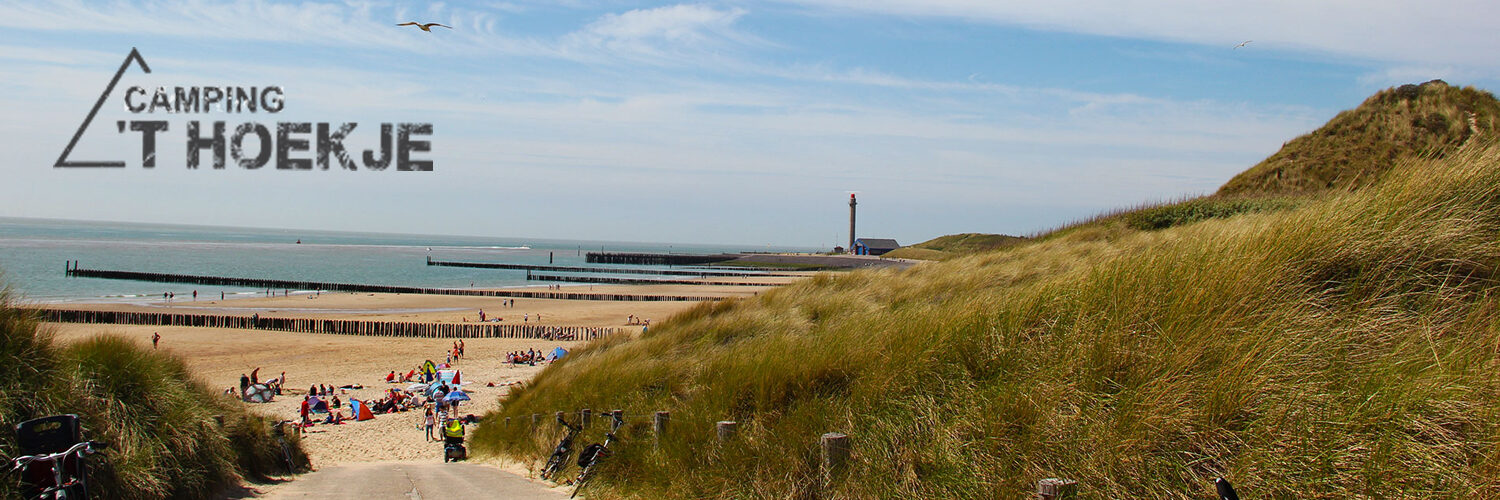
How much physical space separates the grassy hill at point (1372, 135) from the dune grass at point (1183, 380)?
15487mm

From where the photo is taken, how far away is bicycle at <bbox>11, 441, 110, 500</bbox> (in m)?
5.17

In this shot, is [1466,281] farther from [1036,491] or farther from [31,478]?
[31,478]

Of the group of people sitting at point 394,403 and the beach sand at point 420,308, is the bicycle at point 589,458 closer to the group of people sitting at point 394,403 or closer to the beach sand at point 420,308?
the group of people sitting at point 394,403

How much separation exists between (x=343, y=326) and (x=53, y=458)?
37981 millimetres

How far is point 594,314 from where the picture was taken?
50.2 m

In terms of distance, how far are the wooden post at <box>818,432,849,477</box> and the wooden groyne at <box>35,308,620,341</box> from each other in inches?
1350

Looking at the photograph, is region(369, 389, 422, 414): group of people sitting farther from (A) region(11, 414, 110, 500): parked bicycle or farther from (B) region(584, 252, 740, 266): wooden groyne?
(B) region(584, 252, 740, 266): wooden groyne

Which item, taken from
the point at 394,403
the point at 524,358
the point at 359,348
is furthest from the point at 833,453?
the point at 359,348

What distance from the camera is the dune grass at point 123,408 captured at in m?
6.80

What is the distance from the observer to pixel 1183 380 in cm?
474

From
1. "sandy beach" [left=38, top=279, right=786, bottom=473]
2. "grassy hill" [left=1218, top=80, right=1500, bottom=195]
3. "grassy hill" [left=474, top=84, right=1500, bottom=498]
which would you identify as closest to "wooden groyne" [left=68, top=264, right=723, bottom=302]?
"sandy beach" [left=38, top=279, right=786, bottom=473]

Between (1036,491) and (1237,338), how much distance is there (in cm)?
152

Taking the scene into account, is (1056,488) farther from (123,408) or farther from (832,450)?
(123,408)

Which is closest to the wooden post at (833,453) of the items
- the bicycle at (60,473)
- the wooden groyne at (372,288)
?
the bicycle at (60,473)
